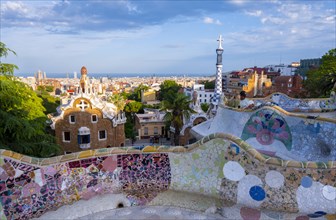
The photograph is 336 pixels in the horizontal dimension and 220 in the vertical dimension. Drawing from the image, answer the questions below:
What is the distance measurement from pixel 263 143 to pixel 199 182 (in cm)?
434

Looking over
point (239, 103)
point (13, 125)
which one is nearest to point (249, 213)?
point (13, 125)

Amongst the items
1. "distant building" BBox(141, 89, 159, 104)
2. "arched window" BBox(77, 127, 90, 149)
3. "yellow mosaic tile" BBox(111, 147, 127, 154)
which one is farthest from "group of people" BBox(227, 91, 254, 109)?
"distant building" BBox(141, 89, 159, 104)

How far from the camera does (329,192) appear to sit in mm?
4352

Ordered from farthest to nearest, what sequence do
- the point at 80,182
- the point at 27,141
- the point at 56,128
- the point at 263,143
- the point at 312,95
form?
1. the point at 312,95
2. the point at 56,128
3. the point at 27,141
4. the point at 263,143
5. the point at 80,182

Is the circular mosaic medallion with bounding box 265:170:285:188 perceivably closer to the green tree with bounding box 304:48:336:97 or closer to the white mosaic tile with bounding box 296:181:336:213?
the white mosaic tile with bounding box 296:181:336:213

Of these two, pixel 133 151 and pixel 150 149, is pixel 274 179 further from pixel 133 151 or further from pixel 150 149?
pixel 133 151

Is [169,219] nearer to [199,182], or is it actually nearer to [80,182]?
[199,182]

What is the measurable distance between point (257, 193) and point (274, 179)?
37cm

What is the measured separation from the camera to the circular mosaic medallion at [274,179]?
4543 mm

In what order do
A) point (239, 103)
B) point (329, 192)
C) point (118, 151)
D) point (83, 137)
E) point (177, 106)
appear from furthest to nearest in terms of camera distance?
point (83, 137) < point (177, 106) < point (239, 103) < point (118, 151) < point (329, 192)

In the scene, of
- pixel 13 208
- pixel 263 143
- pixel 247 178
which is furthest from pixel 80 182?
pixel 263 143

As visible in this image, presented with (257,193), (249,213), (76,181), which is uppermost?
(76,181)

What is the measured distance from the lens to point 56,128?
64.1ft

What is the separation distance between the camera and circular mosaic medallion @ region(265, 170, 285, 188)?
4543 mm
